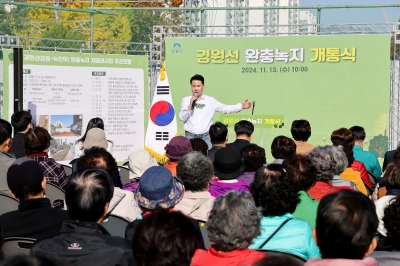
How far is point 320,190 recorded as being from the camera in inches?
161

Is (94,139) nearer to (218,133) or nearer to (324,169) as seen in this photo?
(218,133)

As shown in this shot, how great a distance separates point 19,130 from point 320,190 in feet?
11.2

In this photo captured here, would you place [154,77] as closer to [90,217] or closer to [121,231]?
[121,231]

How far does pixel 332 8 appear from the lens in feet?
34.5

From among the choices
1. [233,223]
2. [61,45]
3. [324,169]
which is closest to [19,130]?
[324,169]

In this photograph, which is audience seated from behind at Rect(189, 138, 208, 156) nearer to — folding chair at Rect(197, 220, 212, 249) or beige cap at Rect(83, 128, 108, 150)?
beige cap at Rect(83, 128, 108, 150)

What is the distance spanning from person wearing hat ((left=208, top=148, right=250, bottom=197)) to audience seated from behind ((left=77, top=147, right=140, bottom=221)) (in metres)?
0.57

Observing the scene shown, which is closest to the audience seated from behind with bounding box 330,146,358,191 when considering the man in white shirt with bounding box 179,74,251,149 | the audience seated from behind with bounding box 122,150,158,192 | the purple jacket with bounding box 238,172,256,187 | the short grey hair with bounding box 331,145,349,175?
the short grey hair with bounding box 331,145,349,175

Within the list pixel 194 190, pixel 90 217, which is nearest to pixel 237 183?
pixel 194 190

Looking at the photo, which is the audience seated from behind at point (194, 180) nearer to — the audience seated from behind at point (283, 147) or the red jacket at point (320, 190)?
the red jacket at point (320, 190)

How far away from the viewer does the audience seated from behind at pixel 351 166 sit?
4992mm

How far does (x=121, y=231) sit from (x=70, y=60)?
6.57 meters

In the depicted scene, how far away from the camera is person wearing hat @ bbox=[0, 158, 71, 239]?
3.12 metres

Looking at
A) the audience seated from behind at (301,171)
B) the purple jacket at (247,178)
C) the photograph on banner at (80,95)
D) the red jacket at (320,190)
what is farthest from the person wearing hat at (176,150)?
the photograph on banner at (80,95)
